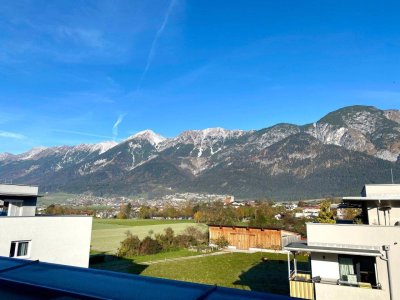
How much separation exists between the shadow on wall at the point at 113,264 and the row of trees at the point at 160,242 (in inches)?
92.6

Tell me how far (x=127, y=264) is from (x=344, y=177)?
166070 mm

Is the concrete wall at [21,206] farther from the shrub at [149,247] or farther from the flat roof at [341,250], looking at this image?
the shrub at [149,247]

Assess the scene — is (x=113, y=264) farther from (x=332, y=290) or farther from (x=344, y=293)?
(x=344, y=293)

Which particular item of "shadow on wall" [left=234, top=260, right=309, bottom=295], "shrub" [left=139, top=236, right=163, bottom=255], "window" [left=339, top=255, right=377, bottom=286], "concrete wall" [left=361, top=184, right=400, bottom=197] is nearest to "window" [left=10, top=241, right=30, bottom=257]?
"shadow on wall" [left=234, top=260, right=309, bottom=295]

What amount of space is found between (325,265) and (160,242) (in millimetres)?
33760

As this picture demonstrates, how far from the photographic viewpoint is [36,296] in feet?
7.40

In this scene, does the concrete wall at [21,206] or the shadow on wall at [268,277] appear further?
the shadow on wall at [268,277]

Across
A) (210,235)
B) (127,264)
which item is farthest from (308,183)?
(127,264)

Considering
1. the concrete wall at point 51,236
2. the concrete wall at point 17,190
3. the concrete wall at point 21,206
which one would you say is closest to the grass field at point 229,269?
the concrete wall at point 51,236

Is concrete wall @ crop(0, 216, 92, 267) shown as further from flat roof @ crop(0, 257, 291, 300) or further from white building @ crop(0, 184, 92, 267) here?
flat roof @ crop(0, 257, 291, 300)

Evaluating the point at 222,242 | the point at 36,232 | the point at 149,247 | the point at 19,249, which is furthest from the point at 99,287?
the point at 222,242

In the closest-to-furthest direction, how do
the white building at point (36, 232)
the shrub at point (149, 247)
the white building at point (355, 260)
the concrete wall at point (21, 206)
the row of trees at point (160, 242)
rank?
1. the white building at point (355, 260)
2. the white building at point (36, 232)
3. the concrete wall at point (21, 206)
4. the row of trees at point (160, 242)
5. the shrub at point (149, 247)

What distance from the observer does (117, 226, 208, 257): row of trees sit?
4153 centimetres

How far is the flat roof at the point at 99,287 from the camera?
2.17m
